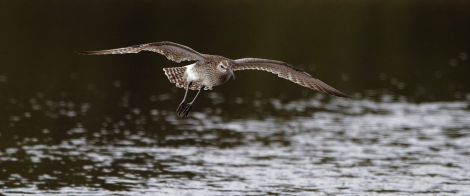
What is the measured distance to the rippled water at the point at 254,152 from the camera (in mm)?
34000

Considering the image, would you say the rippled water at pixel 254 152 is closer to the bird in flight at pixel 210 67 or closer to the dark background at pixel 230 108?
the dark background at pixel 230 108

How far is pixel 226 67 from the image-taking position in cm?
2305

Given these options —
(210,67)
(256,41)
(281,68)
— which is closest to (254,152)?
(281,68)

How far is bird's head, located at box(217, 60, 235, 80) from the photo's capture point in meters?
23.0

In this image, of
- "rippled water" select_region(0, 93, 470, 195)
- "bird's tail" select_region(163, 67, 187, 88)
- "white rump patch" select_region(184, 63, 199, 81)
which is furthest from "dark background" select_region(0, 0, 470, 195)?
"white rump patch" select_region(184, 63, 199, 81)

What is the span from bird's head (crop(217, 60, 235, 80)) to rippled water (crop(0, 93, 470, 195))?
396 inches

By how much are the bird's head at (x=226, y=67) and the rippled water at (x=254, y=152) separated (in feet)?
33.0

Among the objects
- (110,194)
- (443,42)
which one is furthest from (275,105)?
(443,42)

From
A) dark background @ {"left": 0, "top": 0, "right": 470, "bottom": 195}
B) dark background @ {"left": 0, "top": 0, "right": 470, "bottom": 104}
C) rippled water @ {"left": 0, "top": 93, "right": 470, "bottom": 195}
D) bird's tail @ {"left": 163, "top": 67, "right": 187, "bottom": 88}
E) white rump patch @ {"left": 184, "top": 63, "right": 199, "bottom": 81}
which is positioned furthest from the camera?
dark background @ {"left": 0, "top": 0, "right": 470, "bottom": 104}

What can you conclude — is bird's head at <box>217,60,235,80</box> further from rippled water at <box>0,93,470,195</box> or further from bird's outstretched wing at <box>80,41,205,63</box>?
rippled water at <box>0,93,470,195</box>

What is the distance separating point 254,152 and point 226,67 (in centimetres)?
1705

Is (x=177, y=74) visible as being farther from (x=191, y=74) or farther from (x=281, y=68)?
(x=281, y=68)

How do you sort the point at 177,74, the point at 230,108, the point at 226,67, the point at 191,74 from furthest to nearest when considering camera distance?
1. the point at 230,108
2. the point at 177,74
3. the point at 191,74
4. the point at 226,67

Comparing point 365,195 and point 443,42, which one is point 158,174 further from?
point 443,42
